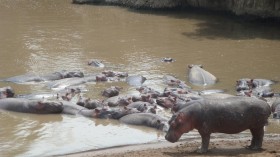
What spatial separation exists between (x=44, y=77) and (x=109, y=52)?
14.9 feet

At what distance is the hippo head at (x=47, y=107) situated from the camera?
38.7ft

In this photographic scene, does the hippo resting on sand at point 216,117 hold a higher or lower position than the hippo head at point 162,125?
higher

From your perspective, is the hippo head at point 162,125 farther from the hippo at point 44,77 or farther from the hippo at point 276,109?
the hippo at point 44,77

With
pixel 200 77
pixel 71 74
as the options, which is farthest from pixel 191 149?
pixel 71 74

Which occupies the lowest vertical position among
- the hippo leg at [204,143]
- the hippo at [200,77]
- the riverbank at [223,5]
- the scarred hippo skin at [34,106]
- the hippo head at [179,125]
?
the scarred hippo skin at [34,106]

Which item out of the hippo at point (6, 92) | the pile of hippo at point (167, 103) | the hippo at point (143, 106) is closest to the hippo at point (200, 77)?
the pile of hippo at point (167, 103)

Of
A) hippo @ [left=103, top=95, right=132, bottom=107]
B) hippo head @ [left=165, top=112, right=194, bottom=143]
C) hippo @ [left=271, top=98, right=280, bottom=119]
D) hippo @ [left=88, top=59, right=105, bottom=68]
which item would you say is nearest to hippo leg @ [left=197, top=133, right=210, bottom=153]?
hippo head @ [left=165, top=112, right=194, bottom=143]

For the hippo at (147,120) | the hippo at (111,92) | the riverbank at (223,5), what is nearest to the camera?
the hippo at (147,120)

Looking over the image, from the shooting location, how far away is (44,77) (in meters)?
14.6

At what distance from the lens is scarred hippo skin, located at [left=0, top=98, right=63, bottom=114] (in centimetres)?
1179

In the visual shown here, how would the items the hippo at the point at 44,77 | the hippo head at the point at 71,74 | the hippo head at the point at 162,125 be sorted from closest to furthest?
the hippo head at the point at 162,125 < the hippo at the point at 44,77 < the hippo head at the point at 71,74

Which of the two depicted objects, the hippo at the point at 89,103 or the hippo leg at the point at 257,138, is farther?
the hippo at the point at 89,103

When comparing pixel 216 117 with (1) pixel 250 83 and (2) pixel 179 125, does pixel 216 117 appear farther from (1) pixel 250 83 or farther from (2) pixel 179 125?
(1) pixel 250 83

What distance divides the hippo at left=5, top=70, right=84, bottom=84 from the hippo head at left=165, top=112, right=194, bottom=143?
648cm
